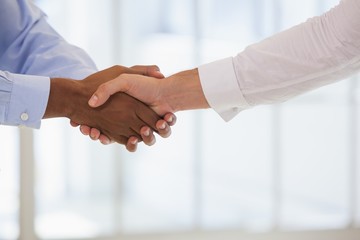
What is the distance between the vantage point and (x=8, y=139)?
267 cm

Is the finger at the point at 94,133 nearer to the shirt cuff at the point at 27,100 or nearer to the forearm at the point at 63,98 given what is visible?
the forearm at the point at 63,98

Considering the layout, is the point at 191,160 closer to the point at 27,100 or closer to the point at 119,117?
the point at 119,117

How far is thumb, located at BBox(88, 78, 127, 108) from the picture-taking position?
1.78 meters

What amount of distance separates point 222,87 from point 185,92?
133mm

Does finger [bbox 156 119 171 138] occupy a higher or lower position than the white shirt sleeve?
lower

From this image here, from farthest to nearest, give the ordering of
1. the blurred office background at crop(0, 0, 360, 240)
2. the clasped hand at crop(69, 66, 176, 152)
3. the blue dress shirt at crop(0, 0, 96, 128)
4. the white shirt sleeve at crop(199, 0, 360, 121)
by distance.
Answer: the blurred office background at crop(0, 0, 360, 240)
the blue dress shirt at crop(0, 0, 96, 128)
the clasped hand at crop(69, 66, 176, 152)
the white shirt sleeve at crop(199, 0, 360, 121)

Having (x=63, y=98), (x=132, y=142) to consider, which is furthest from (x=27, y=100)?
(x=132, y=142)

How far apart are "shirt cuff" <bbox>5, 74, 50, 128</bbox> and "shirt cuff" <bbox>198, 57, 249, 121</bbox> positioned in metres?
0.46

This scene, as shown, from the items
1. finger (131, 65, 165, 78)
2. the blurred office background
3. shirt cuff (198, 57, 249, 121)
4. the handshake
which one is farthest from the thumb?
the blurred office background

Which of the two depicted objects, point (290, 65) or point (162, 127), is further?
point (162, 127)

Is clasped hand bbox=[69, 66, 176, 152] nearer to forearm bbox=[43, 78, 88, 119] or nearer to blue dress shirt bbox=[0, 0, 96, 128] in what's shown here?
forearm bbox=[43, 78, 88, 119]

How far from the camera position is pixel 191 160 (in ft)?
9.22

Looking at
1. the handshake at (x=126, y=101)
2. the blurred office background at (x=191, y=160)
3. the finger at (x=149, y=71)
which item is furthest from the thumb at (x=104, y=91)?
the blurred office background at (x=191, y=160)

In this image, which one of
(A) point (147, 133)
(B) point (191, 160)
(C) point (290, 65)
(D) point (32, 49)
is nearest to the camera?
(C) point (290, 65)
